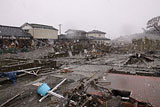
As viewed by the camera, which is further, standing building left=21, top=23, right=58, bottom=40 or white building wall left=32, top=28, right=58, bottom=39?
white building wall left=32, top=28, right=58, bottom=39

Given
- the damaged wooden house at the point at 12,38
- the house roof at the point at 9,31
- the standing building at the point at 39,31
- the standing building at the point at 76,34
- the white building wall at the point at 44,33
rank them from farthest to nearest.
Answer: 1. the standing building at the point at 76,34
2. the white building wall at the point at 44,33
3. the standing building at the point at 39,31
4. the house roof at the point at 9,31
5. the damaged wooden house at the point at 12,38

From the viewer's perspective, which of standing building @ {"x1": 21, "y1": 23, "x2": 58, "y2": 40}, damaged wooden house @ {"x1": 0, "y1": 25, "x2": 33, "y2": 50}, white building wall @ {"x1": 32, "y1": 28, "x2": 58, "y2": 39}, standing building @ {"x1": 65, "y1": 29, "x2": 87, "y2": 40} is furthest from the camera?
standing building @ {"x1": 65, "y1": 29, "x2": 87, "y2": 40}

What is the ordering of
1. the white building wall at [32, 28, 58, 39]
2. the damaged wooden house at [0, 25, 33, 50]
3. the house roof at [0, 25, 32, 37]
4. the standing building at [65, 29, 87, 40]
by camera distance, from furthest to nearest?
the standing building at [65, 29, 87, 40]
the white building wall at [32, 28, 58, 39]
the house roof at [0, 25, 32, 37]
the damaged wooden house at [0, 25, 33, 50]

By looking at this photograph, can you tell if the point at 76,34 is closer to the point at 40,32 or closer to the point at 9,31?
the point at 40,32

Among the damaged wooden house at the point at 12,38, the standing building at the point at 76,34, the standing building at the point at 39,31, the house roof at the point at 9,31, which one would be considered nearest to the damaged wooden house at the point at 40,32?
the standing building at the point at 39,31

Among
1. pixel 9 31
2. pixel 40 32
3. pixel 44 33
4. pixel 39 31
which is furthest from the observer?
pixel 44 33

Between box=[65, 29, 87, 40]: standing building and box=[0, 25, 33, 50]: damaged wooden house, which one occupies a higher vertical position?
box=[65, 29, 87, 40]: standing building

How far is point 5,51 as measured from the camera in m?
18.2

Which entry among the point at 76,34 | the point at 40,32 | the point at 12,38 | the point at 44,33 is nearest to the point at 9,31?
the point at 12,38

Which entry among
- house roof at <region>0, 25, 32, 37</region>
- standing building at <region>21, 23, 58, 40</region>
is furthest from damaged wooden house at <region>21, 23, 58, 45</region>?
house roof at <region>0, 25, 32, 37</region>

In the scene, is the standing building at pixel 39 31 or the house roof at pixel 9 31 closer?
the house roof at pixel 9 31

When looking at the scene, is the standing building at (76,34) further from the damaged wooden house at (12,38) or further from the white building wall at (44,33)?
the damaged wooden house at (12,38)

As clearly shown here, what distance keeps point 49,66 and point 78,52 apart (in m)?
12.6

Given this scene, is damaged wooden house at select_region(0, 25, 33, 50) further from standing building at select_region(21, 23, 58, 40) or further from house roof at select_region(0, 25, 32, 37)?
standing building at select_region(21, 23, 58, 40)
